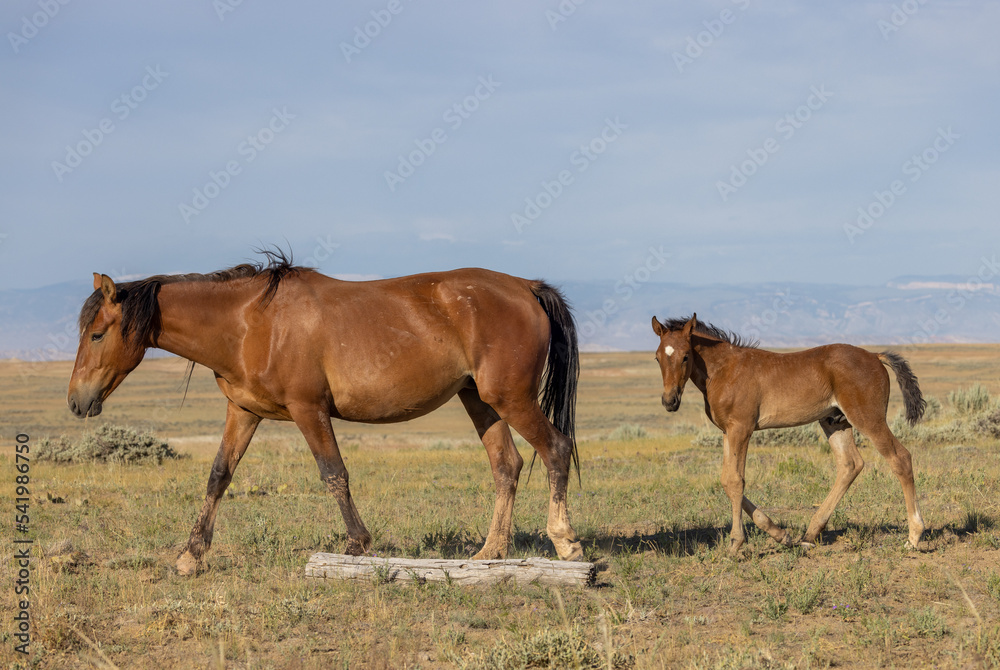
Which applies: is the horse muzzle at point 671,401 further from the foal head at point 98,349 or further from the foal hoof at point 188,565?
the foal head at point 98,349

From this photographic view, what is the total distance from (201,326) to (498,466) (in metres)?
2.88

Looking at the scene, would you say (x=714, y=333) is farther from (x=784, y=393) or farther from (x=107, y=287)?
(x=107, y=287)

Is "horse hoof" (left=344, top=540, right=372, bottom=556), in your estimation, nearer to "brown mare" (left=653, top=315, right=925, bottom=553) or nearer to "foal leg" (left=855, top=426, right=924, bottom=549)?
"brown mare" (left=653, top=315, right=925, bottom=553)

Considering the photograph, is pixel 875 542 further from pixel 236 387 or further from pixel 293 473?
pixel 293 473

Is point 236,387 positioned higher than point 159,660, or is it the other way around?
point 236,387

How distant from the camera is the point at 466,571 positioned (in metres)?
6.55

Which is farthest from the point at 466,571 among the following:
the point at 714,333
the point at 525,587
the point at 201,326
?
the point at 714,333

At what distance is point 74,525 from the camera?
933cm

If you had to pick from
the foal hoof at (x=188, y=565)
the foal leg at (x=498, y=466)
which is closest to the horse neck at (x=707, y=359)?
the foal leg at (x=498, y=466)

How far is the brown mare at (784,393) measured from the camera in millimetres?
8039

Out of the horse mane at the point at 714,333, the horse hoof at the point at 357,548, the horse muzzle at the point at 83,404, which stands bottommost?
the horse hoof at the point at 357,548

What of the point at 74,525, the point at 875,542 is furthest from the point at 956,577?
the point at 74,525

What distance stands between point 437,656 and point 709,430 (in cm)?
1477

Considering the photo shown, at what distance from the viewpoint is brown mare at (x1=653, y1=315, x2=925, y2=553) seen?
316 inches
